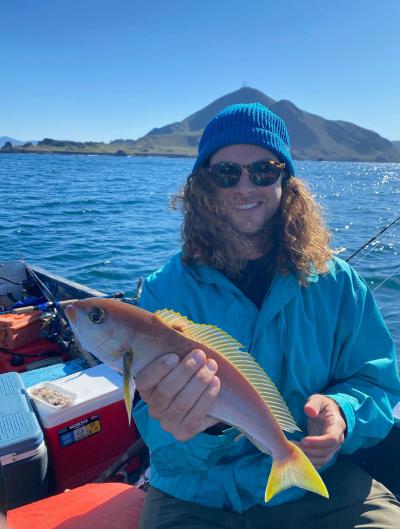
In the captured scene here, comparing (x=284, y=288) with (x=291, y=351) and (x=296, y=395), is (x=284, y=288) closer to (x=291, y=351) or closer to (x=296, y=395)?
(x=291, y=351)

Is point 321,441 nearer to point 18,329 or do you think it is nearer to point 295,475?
point 295,475

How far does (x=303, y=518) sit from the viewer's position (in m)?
2.80

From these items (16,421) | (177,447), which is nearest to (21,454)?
(16,421)

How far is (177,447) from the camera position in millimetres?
2721

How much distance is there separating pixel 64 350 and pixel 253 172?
458cm

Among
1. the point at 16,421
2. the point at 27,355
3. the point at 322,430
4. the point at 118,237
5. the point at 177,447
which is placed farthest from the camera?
the point at 118,237

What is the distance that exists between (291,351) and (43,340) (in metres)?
5.01

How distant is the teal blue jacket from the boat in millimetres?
784

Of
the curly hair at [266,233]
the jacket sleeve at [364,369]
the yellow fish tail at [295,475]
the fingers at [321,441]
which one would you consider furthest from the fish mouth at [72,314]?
the jacket sleeve at [364,369]

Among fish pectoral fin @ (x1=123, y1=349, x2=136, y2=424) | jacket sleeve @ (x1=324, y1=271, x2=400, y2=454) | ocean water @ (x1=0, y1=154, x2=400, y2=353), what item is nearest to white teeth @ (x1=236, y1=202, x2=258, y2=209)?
jacket sleeve @ (x1=324, y1=271, x2=400, y2=454)

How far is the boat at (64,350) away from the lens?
3781 millimetres

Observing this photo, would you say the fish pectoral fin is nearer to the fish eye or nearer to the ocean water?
the fish eye

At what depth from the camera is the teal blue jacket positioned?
2.75m

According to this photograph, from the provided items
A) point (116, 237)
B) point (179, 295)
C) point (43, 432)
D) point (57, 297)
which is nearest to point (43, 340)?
point (57, 297)
